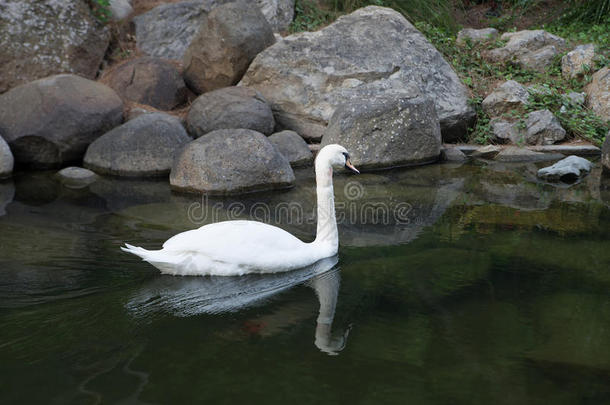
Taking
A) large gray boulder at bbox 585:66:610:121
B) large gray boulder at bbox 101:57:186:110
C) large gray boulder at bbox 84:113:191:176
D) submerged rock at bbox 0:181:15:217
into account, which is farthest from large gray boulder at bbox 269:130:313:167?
large gray boulder at bbox 585:66:610:121

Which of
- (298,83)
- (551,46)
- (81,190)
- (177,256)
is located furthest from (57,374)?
(551,46)

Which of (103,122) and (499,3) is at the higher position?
(499,3)

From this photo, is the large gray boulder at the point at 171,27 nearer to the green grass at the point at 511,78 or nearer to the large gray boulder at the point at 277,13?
the large gray boulder at the point at 277,13

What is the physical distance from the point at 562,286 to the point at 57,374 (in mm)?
3186

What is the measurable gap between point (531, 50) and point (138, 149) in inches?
288

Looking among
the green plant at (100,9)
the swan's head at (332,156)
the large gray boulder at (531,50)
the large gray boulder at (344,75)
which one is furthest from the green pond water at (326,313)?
the green plant at (100,9)

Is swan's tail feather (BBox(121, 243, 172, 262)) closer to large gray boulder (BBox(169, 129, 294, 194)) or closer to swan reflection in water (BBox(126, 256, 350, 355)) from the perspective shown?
swan reflection in water (BBox(126, 256, 350, 355))

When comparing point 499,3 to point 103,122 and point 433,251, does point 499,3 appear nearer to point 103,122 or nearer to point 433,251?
point 103,122

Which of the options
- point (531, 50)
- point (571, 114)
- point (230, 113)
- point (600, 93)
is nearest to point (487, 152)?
point (571, 114)

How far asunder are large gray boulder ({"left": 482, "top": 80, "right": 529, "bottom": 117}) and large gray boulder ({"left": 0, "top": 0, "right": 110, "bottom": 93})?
6646 mm

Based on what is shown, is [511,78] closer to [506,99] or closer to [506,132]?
[506,99]

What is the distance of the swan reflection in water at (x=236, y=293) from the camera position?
153 inches

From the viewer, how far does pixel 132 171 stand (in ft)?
26.6

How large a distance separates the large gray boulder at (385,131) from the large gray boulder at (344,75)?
0.91 metres
